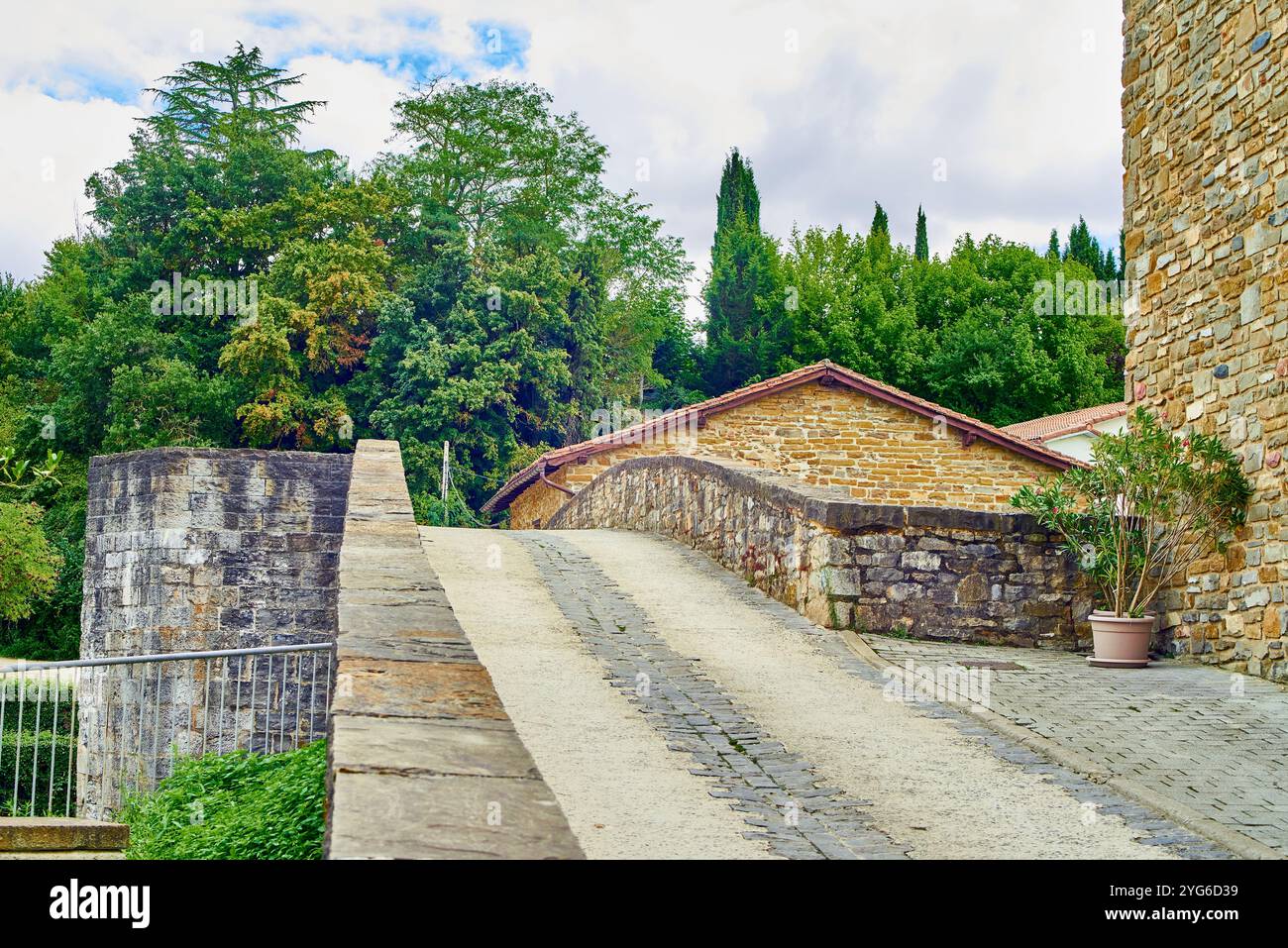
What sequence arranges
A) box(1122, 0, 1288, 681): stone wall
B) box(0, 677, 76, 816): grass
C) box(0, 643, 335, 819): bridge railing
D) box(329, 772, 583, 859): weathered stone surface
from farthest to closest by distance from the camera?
box(0, 677, 76, 816): grass → box(0, 643, 335, 819): bridge railing → box(1122, 0, 1288, 681): stone wall → box(329, 772, 583, 859): weathered stone surface

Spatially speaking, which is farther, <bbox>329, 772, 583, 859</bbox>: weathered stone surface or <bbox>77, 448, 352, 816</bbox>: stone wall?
<bbox>77, 448, 352, 816</bbox>: stone wall

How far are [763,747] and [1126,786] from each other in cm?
157

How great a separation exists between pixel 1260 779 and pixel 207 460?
10.5 meters

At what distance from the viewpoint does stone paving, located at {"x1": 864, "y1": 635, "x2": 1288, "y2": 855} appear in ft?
17.0

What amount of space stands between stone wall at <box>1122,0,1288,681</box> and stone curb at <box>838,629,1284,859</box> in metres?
2.64

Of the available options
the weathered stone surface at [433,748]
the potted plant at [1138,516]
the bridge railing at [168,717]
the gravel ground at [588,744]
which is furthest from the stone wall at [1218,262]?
the bridge railing at [168,717]

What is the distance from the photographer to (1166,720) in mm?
6730

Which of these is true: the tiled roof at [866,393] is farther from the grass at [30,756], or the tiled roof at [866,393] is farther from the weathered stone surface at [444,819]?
the weathered stone surface at [444,819]

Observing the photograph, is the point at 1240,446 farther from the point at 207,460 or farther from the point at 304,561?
the point at 207,460

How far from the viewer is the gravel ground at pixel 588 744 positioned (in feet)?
14.0

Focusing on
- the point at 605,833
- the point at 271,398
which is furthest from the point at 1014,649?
Answer: the point at 271,398

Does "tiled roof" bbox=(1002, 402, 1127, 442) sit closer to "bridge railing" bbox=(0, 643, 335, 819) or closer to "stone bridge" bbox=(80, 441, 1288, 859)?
"stone bridge" bbox=(80, 441, 1288, 859)

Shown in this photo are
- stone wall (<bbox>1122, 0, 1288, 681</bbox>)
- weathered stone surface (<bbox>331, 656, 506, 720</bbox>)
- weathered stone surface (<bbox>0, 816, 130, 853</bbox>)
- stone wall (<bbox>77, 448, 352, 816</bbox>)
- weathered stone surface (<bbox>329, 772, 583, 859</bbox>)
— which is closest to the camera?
weathered stone surface (<bbox>329, 772, 583, 859</bbox>)

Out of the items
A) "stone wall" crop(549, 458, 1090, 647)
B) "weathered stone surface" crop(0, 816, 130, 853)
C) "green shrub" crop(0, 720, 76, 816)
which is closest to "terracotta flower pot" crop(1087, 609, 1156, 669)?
"stone wall" crop(549, 458, 1090, 647)
